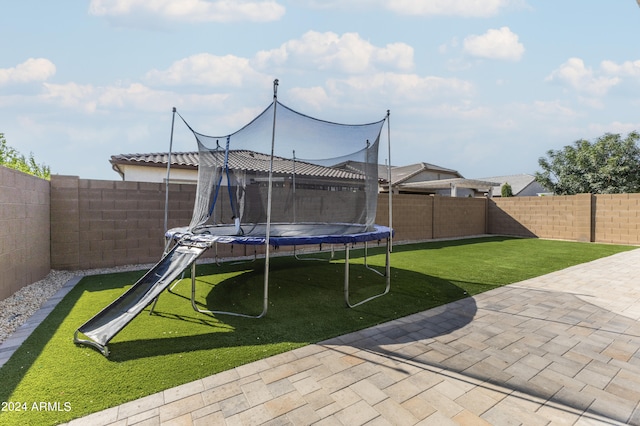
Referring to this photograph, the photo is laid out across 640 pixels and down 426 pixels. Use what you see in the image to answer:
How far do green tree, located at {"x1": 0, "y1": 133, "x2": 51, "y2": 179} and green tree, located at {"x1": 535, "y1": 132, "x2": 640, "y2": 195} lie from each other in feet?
61.1

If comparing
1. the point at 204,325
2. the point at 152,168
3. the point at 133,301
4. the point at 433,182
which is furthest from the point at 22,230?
the point at 433,182

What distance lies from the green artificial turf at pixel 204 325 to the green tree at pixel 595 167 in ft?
35.3

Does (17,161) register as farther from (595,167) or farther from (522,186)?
(522,186)

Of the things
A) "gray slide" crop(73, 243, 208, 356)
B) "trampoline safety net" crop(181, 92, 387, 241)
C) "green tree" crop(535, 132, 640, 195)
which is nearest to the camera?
"gray slide" crop(73, 243, 208, 356)

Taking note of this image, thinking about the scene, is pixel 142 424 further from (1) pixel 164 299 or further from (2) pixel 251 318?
(1) pixel 164 299

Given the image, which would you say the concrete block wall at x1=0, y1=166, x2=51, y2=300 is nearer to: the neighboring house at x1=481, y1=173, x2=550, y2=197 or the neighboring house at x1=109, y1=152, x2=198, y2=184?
the neighboring house at x1=109, y1=152, x2=198, y2=184

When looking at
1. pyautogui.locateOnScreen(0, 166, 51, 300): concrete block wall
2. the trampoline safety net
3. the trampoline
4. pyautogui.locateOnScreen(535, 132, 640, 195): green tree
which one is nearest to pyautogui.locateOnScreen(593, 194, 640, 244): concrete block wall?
pyautogui.locateOnScreen(535, 132, 640, 195): green tree

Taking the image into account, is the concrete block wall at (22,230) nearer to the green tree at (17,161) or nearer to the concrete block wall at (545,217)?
the green tree at (17,161)

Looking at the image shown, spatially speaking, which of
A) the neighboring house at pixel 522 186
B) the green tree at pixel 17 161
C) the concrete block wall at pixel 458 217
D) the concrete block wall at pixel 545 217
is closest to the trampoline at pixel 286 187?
the green tree at pixel 17 161

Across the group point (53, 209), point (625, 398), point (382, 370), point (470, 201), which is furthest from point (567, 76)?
point (53, 209)

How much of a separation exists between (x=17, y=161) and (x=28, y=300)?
21.3 feet

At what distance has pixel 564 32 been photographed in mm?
5516

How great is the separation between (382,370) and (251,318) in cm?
139

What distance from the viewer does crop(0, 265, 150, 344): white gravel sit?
2668mm
